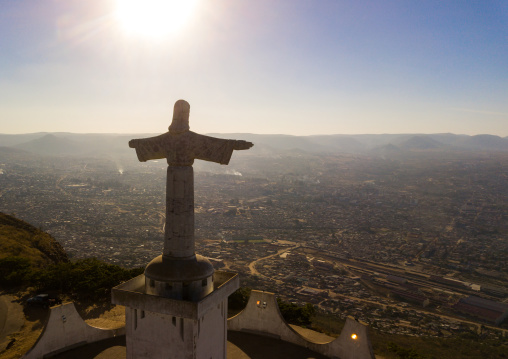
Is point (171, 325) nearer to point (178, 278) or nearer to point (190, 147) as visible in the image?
point (178, 278)

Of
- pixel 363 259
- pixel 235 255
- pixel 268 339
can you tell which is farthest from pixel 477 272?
pixel 268 339

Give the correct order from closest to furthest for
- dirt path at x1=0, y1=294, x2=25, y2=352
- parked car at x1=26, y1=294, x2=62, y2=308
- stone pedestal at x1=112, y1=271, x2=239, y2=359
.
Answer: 1. stone pedestal at x1=112, y1=271, x2=239, y2=359
2. dirt path at x1=0, y1=294, x2=25, y2=352
3. parked car at x1=26, y1=294, x2=62, y2=308

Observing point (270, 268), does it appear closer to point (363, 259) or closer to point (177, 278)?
point (363, 259)

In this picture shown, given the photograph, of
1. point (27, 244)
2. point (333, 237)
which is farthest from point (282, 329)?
point (333, 237)

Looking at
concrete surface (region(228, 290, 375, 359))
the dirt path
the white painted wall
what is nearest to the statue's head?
the white painted wall

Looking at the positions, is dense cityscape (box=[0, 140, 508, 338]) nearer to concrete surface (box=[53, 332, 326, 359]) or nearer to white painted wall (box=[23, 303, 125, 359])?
concrete surface (box=[53, 332, 326, 359])

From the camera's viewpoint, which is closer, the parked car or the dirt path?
the dirt path
